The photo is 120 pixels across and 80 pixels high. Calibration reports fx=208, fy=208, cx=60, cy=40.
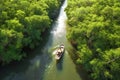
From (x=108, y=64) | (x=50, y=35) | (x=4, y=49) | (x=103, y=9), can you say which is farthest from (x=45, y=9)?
(x=108, y=64)

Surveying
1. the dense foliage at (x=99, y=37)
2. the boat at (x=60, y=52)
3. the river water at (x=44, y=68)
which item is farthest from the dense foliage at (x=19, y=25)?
the dense foliage at (x=99, y=37)

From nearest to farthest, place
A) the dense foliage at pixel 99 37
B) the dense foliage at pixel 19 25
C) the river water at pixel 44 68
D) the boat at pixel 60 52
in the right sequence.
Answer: the dense foliage at pixel 99 37 < the dense foliage at pixel 19 25 < the river water at pixel 44 68 < the boat at pixel 60 52

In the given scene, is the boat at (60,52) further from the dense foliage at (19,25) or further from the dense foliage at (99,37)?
the dense foliage at (19,25)

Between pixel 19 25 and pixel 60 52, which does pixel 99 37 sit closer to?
pixel 60 52

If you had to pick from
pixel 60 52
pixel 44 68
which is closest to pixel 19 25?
pixel 44 68

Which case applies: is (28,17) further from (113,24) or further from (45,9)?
(113,24)

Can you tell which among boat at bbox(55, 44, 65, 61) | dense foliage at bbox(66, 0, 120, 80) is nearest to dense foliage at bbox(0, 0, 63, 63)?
boat at bbox(55, 44, 65, 61)

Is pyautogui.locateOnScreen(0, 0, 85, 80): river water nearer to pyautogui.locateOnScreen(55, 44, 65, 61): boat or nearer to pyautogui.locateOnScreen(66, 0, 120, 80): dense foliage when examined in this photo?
pyautogui.locateOnScreen(55, 44, 65, 61): boat
